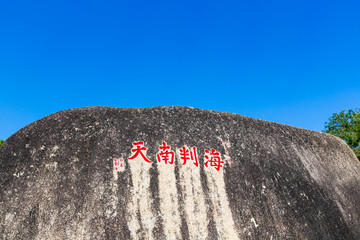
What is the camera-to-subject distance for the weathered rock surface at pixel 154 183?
5012 millimetres

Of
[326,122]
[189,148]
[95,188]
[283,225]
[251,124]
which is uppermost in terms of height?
[326,122]

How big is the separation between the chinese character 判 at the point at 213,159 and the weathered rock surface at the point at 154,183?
0.02m

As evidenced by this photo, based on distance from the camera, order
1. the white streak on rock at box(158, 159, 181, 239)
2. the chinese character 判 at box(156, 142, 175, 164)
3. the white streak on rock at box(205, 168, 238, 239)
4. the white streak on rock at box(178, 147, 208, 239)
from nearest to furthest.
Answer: the white streak on rock at box(158, 159, 181, 239) < the white streak on rock at box(178, 147, 208, 239) < the white streak on rock at box(205, 168, 238, 239) < the chinese character 判 at box(156, 142, 175, 164)

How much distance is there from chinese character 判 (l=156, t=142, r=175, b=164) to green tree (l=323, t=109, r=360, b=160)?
13220mm

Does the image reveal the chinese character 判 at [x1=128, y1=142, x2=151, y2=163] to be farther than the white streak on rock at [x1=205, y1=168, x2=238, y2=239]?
Yes

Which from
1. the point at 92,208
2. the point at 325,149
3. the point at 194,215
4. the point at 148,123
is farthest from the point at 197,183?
the point at 325,149

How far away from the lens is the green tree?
1565 centimetres

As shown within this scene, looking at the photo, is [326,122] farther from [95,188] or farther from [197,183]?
[95,188]

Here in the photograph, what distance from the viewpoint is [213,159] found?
621 centimetres

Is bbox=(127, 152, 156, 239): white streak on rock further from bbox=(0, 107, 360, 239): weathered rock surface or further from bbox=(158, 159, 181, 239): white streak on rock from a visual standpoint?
bbox=(158, 159, 181, 239): white streak on rock

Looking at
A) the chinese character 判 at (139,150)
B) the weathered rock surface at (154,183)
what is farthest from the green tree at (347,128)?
the chinese character 判 at (139,150)

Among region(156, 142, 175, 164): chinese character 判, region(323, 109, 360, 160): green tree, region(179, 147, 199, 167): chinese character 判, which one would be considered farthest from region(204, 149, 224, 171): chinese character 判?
region(323, 109, 360, 160): green tree

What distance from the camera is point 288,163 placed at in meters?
7.46

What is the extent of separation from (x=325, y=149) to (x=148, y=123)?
6.24 metres
